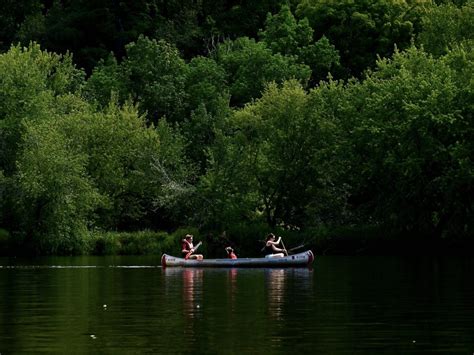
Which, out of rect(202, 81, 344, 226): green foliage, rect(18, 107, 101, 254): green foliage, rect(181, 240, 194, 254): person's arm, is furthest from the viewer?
rect(202, 81, 344, 226): green foliage

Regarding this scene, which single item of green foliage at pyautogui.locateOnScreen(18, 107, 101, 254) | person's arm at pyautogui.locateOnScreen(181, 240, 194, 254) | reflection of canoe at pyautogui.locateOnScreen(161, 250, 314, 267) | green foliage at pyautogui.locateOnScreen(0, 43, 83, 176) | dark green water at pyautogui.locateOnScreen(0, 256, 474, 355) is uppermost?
green foliage at pyautogui.locateOnScreen(0, 43, 83, 176)

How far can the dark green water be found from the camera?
2683cm

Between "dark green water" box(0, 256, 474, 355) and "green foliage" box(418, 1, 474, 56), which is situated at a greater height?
"green foliage" box(418, 1, 474, 56)

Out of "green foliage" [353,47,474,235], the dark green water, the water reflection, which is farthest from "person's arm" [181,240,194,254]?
"green foliage" [353,47,474,235]

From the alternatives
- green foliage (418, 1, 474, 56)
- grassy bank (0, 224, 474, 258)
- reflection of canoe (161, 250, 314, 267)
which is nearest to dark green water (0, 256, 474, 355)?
reflection of canoe (161, 250, 314, 267)

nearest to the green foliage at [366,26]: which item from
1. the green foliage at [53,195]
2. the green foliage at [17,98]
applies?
Result: the green foliage at [17,98]

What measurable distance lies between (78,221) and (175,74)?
28513 mm

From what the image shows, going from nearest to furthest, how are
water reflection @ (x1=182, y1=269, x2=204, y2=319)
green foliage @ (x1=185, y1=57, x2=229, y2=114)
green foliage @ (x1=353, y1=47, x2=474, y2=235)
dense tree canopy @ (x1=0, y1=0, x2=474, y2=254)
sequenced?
1. water reflection @ (x1=182, y1=269, x2=204, y2=319)
2. green foliage @ (x1=353, y1=47, x2=474, y2=235)
3. dense tree canopy @ (x1=0, y1=0, x2=474, y2=254)
4. green foliage @ (x1=185, y1=57, x2=229, y2=114)

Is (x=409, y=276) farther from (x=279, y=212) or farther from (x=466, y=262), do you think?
(x=279, y=212)

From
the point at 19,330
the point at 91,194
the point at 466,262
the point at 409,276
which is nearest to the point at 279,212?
the point at 91,194

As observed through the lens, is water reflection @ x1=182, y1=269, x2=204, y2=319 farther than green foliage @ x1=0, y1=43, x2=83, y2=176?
No

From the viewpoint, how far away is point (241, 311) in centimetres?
3450

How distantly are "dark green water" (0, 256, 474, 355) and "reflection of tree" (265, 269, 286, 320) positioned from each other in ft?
0.11

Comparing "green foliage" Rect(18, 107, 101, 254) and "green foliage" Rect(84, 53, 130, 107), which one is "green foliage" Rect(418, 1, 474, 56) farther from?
"green foliage" Rect(18, 107, 101, 254)
